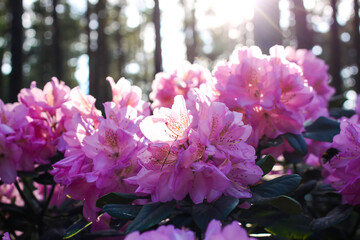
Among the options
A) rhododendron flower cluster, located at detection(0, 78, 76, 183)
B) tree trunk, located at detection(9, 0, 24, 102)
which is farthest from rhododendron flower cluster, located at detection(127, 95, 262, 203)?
tree trunk, located at detection(9, 0, 24, 102)

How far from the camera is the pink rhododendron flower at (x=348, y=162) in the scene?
3.82ft

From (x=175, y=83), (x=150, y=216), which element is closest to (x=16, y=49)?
(x=175, y=83)

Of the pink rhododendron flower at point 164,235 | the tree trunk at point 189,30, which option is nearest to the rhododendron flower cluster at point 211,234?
the pink rhododendron flower at point 164,235

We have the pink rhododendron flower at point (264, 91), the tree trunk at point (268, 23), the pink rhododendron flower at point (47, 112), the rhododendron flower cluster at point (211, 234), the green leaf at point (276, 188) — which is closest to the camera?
the rhododendron flower cluster at point (211, 234)

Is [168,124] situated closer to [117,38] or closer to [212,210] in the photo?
[212,210]

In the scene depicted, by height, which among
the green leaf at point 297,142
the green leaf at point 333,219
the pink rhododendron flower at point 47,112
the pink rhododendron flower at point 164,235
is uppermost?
the pink rhododendron flower at point 47,112

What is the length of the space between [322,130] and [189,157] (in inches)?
32.4

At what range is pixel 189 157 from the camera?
88 centimetres

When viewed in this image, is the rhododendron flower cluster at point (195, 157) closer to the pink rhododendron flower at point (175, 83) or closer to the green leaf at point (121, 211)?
the green leaf at point (121, 211)

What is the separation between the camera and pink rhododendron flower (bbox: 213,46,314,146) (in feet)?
4.15

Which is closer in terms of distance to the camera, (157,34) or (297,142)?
(297,142)

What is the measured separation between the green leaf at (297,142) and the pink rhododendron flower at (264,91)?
0.10ft

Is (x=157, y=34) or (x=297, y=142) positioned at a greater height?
(x=157, y=34)

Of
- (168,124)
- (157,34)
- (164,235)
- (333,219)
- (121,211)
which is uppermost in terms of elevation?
(157,34)
